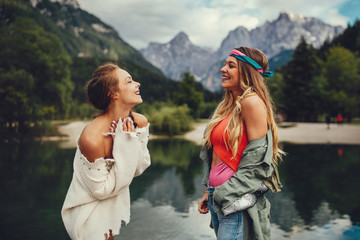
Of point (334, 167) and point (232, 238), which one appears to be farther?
point (334, 167)

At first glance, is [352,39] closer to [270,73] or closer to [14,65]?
[14,65]

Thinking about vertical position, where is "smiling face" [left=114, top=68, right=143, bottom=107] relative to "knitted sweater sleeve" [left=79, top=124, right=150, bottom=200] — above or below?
above

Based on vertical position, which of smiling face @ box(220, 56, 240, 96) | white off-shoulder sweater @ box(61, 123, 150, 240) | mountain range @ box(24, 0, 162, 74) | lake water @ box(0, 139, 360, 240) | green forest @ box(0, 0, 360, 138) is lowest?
lake water @ box(0, 139, 360, 240)

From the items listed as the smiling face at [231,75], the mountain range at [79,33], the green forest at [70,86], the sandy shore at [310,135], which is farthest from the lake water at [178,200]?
the mountain range at [79,33]

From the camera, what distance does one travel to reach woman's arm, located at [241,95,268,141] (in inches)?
76.9

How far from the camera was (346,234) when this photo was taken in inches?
214

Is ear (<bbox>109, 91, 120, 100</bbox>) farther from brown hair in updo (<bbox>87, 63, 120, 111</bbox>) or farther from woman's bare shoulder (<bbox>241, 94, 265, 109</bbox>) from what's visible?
woman's bare shoulder (<bbox>241, 94, 265, 109</bbox>)

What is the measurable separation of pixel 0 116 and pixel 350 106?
31864 millimetres

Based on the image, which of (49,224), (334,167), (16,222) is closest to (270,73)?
(49,224)

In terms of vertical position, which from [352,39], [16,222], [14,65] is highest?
[352,39]

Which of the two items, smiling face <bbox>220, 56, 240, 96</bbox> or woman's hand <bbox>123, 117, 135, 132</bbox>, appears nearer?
woman's hand <bbox>123, 117, 135, 132</bbox>

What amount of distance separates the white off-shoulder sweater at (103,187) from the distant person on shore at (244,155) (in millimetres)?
495

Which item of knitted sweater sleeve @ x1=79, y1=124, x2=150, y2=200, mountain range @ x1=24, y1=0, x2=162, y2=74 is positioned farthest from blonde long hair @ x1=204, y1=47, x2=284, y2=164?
mountain range @ x1=24, y1=0, x2=162, y2=74

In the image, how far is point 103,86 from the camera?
1856mm
